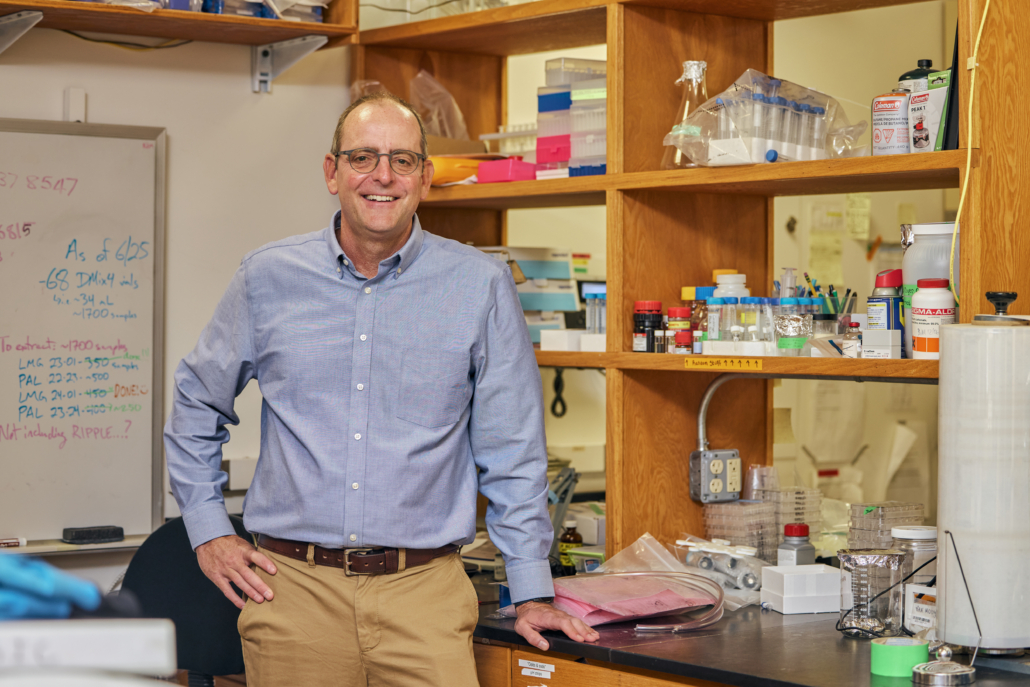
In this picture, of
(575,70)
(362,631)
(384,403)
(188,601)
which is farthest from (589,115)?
(188,601)

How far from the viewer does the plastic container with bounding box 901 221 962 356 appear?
1.93 meters

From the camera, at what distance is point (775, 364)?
2131mm

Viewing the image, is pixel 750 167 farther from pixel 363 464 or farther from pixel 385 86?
pixel 385 86

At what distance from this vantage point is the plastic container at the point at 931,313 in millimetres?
1884

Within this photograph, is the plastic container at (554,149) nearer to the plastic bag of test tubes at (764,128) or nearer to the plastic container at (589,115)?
the plastic container at (589,115)

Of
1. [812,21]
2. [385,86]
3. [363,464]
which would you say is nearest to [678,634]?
[363,464]

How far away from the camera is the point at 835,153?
2.29 m

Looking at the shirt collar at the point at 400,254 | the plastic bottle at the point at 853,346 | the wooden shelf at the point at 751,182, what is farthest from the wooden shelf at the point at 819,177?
the shirt collar at the point at 400,254

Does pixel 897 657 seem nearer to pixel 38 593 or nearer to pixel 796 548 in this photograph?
pixel 796 548

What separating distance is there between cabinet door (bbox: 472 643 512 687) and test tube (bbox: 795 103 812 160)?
1.16 meters

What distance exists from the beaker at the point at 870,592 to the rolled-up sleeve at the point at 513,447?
0.57m

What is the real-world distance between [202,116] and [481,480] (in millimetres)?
1291

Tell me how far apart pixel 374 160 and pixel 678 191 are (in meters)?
0.79

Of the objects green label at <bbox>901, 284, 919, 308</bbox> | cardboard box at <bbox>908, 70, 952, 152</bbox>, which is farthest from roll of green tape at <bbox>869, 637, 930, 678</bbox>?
cardboard box at <bbox>908, 70, 952, 152</bbox>
